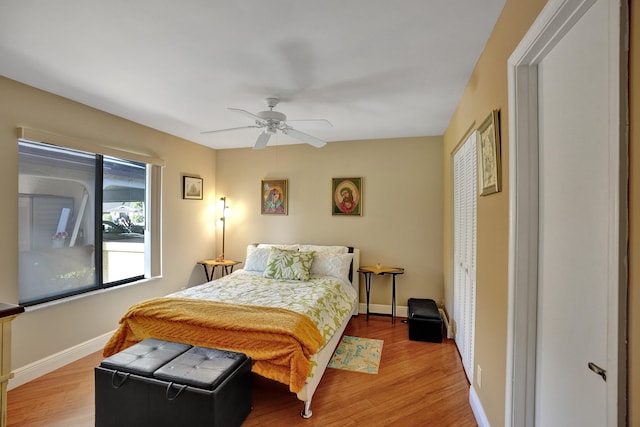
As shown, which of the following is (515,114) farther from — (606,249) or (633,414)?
(633,414)

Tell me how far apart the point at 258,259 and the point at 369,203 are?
5.63 ft

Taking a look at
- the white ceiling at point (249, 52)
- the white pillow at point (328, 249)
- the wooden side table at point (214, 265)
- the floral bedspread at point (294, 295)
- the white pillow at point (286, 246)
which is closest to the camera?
the white ceiling at point (249, 52)

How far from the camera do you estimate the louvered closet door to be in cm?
250

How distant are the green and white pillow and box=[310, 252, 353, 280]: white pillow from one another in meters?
0.14

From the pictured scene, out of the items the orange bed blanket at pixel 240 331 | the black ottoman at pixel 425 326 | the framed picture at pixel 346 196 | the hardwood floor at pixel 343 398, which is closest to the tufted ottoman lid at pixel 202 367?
the orange bed blanket at pixel 240 331

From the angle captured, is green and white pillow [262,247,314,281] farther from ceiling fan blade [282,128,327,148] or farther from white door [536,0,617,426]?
white door [536,0,617,426]

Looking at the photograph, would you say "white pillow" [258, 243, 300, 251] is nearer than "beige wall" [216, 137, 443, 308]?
No

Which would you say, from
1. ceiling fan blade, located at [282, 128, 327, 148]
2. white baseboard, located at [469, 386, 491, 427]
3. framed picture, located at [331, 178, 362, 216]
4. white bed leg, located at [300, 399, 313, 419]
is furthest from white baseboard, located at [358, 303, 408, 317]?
ceiling fan blade, located at [282, 128, 327, 148]

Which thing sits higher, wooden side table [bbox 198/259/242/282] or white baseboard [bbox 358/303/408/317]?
wooden side table [bbox 198/259/242/282]

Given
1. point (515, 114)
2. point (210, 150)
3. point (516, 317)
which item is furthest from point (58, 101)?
point (516, 317)

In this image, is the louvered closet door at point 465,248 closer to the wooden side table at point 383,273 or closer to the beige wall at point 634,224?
the wooden side table at point 383,273

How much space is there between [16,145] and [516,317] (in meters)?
3.70

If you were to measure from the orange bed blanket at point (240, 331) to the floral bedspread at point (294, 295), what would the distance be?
0.66ft

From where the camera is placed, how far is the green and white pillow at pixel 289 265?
365cm
